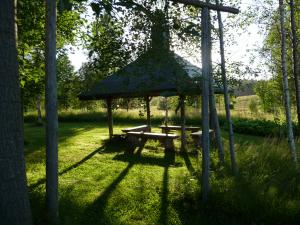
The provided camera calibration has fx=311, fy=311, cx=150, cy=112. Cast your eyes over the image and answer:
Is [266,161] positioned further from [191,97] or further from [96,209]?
[96,209]

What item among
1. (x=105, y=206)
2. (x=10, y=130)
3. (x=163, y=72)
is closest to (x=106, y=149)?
(x=105, y=206)

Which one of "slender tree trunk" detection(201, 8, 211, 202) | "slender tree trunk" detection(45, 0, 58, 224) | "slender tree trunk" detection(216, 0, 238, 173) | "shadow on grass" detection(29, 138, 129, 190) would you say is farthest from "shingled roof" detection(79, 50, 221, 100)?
"shadow on grass" detection(29, 138, 129, 190)

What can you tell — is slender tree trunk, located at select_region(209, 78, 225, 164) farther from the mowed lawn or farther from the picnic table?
the picnic table

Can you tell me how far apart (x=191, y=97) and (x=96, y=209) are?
3.48m

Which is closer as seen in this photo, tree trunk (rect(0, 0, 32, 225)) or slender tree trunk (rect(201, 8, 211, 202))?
tree trunk (rect(0, 0, 32, 225))

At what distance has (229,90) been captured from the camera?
868 cm

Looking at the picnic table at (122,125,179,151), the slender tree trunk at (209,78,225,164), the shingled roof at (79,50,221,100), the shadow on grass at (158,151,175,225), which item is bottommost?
the shadow on grass at (158,151,175,225)

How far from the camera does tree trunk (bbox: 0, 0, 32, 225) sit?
3.97m

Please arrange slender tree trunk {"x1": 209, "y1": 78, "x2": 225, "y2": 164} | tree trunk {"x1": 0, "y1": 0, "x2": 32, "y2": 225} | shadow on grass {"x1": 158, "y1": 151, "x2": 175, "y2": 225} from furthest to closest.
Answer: slender tree trunk {"x1": 209, "y1": 78, "x2": 225, "y2": 164}, shadow on grass {"x1": 158, "y1": 151, "x2": 175, "y2": 225}, tree trunk {"x1": 0, "y1": 0, "x2": 32, "y2": 225}

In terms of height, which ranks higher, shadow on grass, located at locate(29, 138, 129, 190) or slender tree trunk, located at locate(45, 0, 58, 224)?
slender tree trunk, located at locate(45, 0, 58, 224)

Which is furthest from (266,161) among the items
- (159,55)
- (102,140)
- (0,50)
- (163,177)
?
(102,140)

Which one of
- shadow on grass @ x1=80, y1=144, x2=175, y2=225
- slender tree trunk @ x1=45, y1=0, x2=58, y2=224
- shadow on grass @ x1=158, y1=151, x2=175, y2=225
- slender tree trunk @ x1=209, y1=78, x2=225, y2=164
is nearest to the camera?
slender tree trunk @ x1=45, y1=0, x2=58, y2=224

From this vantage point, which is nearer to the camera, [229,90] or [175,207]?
[175,207]

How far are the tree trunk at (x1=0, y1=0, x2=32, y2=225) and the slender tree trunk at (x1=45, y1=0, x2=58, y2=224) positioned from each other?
90cm
